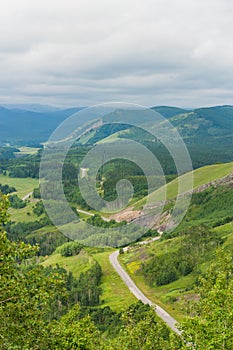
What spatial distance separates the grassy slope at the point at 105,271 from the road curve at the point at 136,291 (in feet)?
5.34

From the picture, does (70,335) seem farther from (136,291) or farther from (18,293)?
(136,291)

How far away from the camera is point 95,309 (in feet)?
336

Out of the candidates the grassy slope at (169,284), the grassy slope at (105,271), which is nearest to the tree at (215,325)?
the grassy slope at (169,284)

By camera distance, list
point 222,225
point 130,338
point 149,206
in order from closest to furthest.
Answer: point 130,338 → point 222,225 → point 149,206

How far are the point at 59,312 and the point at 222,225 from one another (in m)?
79.9

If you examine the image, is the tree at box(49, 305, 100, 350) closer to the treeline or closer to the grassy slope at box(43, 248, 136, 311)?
the grassy slope at box(43, 248, 136, 311)

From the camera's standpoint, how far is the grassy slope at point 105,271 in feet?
349

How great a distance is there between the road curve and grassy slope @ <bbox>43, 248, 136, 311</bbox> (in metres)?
1.63

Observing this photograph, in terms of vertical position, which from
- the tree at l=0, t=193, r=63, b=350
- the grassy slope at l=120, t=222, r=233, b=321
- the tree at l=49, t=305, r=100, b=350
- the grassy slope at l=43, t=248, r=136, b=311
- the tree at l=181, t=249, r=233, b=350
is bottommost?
the grassy slope at l=43, t=248, r=136, b=311

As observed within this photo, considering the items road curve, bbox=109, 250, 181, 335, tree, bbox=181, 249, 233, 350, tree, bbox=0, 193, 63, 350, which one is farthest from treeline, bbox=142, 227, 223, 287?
tree, bbox=0, 193, 63, 350

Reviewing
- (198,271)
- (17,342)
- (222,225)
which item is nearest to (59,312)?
(198,271)

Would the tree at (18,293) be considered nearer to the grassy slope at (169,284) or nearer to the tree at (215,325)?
the tree at (215,325)

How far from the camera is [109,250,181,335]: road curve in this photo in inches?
3245

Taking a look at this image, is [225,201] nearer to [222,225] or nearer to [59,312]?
[222,225]
